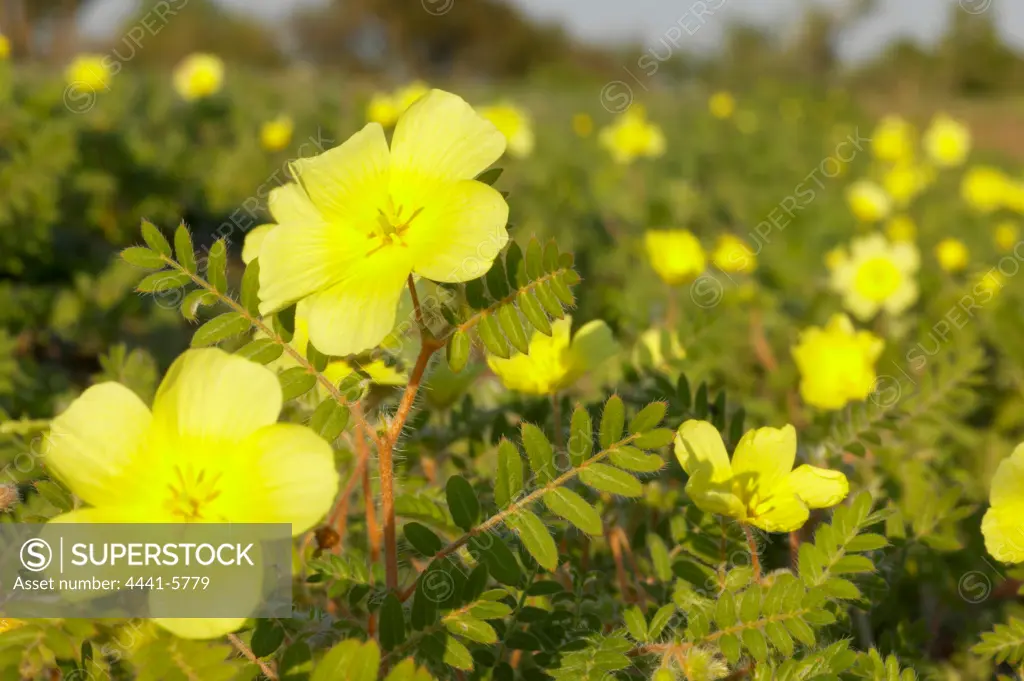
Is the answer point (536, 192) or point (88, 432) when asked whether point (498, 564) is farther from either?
point (536, 192)

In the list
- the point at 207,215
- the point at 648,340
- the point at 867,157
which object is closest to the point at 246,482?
the point at 648,340

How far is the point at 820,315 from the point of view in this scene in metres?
3.92

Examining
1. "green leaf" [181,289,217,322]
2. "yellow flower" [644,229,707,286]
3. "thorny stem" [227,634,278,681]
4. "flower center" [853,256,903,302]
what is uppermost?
"flower center" [853,256,903,302]

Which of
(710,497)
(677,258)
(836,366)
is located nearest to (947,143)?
(677,258)

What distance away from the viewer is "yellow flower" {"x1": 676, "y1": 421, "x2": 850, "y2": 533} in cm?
121

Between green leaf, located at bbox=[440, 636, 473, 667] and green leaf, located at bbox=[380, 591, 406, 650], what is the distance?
0.06m

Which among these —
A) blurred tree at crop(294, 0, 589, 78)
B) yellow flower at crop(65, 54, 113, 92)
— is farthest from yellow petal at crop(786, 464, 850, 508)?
blurred tree at crop(294, 0, 589, 78)

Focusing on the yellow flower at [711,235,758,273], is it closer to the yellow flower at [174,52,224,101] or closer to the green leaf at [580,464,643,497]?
the green leaf at [580,464,643,497]

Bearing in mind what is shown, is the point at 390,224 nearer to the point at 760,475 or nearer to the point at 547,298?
the point at 547,298

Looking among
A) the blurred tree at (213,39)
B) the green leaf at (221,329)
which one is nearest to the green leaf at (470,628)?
the green leaf at (221,329)

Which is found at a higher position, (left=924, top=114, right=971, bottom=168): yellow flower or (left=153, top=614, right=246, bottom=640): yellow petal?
(left=924, top=114, right=971, bottom=168): yellow flower

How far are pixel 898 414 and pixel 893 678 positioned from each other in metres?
0.94

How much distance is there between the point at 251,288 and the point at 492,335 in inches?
12.9

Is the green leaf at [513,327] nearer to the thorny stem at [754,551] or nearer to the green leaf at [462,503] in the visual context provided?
the green leaf at [462,503]
